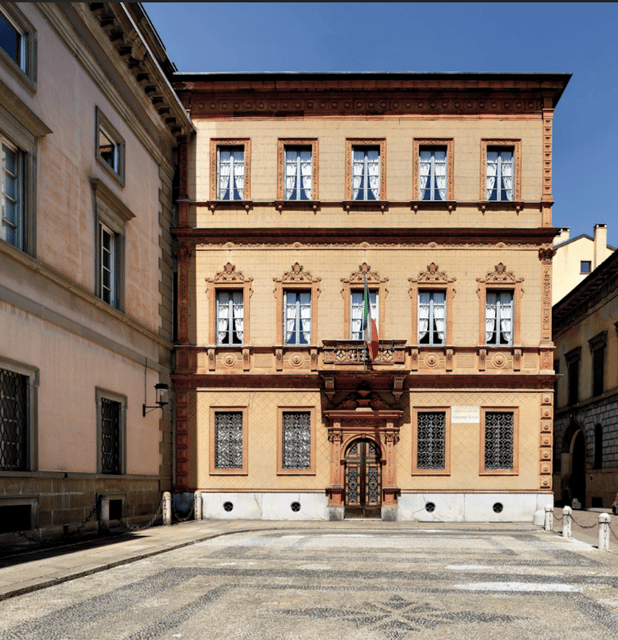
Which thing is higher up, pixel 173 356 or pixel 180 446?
pixel 173 356

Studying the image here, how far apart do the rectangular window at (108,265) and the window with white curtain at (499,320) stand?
41.2 ft

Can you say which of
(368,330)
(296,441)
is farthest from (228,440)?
(368,330)

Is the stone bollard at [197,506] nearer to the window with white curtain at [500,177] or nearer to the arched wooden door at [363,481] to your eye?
the arched wooden door at [363,481]

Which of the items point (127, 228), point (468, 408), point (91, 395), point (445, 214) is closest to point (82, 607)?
point (91, 395)

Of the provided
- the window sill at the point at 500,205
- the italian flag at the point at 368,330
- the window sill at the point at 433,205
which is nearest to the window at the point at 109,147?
the italian flag at the point at 368,330

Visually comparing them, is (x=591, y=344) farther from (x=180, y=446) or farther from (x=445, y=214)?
(x=180, y=446)

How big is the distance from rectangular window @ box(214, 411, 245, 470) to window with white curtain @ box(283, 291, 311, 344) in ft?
10.5

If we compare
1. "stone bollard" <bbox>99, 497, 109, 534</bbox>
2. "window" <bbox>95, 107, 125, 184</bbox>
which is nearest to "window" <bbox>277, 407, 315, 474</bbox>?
"stone bollard" <bbox>99, 497, 109, 534</bbox>

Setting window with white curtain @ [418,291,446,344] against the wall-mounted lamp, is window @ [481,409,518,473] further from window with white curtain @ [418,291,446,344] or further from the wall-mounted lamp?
the wall-mounted lamp

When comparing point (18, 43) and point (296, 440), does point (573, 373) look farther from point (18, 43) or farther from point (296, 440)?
point (18, 43)

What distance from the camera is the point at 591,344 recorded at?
3459 centimetres

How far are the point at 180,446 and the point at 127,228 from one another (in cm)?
798

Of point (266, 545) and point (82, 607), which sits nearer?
point (82, 607)

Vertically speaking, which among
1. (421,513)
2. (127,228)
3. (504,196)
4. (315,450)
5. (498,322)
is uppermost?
(504,196)
